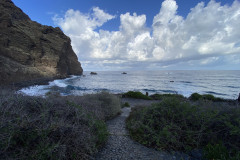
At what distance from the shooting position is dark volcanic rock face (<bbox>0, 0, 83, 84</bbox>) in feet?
102

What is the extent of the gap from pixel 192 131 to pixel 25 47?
51914 mm

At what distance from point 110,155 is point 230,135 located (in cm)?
356

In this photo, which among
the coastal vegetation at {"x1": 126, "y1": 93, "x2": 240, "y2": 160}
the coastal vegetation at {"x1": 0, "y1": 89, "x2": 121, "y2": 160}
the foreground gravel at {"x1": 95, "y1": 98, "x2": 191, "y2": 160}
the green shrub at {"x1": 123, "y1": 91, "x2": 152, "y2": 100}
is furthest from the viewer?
the green shrub at {"x1": 123, "y1": 91, "x2": 152, "y2": 100}

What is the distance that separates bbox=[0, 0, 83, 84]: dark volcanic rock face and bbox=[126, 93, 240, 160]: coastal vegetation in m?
31.5

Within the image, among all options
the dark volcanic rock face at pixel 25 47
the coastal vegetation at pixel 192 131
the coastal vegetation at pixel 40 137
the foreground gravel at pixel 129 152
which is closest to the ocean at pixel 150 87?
the coastal vegetation at pixel 40 137

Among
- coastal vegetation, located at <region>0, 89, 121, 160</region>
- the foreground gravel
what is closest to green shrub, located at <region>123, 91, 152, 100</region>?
the foreground gravel

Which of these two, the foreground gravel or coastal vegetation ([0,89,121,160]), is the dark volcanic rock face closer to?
coastal vegetation ([0,89,121,160])

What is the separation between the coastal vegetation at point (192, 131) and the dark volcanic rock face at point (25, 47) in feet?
103

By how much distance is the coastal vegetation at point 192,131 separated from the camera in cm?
318

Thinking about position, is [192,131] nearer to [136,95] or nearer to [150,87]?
[136,95]

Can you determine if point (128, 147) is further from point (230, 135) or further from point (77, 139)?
point (230, 135)

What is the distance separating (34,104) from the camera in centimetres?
360

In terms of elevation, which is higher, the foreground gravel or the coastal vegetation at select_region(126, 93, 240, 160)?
the coastal vegetation at select_region(126, 93, 240, 160)

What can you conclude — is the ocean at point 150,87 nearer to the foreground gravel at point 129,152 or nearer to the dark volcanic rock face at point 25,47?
the foreground gravel at point 129,152
